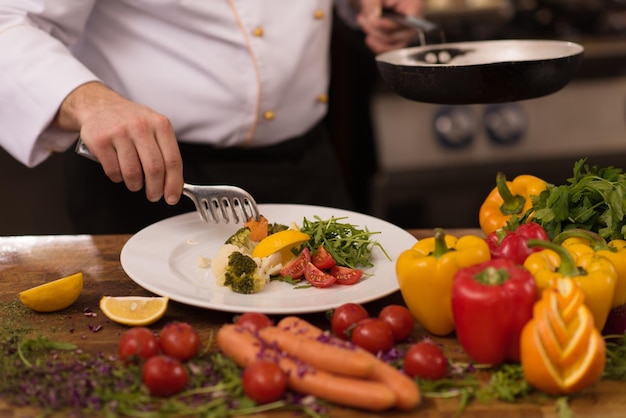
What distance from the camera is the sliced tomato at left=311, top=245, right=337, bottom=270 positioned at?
5.14 feet

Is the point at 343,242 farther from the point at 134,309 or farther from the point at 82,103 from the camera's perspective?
the point at 82,103

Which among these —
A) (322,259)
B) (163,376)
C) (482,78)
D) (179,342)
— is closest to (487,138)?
(482,78)

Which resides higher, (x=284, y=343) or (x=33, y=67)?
(x=33, y=67)

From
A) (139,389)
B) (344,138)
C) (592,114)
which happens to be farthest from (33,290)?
(592,114)

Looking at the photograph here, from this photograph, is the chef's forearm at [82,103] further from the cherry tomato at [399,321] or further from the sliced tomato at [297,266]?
the cherry tomato at [399,321]

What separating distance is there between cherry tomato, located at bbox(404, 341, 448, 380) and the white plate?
8.2 inches

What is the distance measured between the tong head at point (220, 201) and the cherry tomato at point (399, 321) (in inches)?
16.6

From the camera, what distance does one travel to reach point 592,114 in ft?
10.8

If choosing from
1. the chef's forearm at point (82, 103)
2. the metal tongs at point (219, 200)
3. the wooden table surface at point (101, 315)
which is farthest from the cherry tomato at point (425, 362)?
the chef's forearm at point (82, 103)

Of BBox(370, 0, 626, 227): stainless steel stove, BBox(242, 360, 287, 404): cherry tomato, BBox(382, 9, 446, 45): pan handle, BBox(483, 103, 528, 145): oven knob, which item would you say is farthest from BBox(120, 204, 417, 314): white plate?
BBox(483, 103, 528, 145): oven knob

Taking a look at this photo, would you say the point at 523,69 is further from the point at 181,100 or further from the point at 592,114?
the point at 592,114

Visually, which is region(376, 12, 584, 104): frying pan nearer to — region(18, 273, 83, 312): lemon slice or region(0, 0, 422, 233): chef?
region(0, 0, 422, 233): chef

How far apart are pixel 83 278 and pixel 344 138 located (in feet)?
6.11

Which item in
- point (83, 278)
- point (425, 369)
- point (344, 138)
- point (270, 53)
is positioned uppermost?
point (270, 53)
